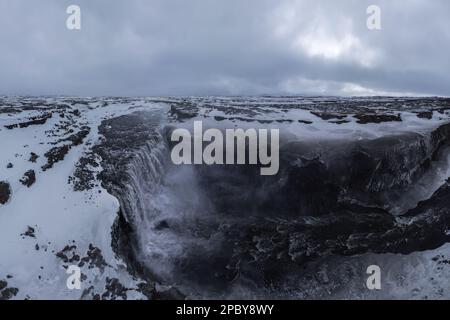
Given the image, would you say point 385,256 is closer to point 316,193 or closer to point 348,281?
point 348,281

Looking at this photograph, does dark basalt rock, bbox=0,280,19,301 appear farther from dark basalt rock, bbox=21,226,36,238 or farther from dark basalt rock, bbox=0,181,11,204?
dark basalt rock, bbox=0,181,11,204

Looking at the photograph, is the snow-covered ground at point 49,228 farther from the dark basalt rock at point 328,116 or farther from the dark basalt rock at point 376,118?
the dark basalt rock at point 376,118

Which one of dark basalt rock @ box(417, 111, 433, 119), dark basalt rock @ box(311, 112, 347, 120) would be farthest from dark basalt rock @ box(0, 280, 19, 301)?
dark basalt rock @ box(417, 111, 433, 119)

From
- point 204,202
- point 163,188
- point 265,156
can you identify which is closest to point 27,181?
point 163,188

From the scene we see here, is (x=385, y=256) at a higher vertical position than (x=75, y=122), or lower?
lower

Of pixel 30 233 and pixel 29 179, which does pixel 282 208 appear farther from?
pixel 29 179

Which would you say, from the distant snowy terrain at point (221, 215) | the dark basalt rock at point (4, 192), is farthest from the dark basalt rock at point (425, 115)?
the dark basalt rock at point (4, 192)
